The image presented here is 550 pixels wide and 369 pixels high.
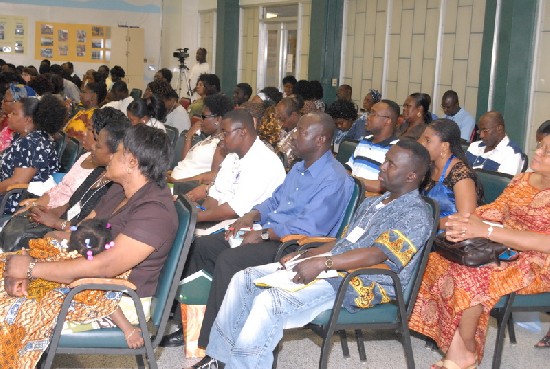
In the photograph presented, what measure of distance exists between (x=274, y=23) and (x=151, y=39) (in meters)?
5.39

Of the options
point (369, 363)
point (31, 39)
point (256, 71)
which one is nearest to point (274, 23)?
point (256, 71)

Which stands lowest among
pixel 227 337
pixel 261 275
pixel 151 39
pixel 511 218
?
pixel 227 337

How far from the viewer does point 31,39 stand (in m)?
16.8

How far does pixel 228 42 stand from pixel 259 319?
39.1ft

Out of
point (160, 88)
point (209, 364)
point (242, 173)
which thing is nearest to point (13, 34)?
point (160, 88)

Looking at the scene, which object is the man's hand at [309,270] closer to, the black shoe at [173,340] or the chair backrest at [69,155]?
the black shoe at [173,340]

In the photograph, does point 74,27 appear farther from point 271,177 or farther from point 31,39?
point 271,177

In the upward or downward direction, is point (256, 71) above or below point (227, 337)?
above

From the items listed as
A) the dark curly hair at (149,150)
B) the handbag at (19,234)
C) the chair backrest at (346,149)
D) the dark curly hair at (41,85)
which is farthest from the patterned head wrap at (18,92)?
the dark curly hair at (149,150)

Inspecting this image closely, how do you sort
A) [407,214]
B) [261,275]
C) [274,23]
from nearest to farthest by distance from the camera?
[407,214] → [261,275] → [274,23]

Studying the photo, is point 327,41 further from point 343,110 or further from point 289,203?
point 289,203

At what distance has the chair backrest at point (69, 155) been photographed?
17.8ft

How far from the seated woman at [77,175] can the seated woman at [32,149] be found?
1.06 feet

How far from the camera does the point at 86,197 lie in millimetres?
4172
